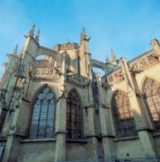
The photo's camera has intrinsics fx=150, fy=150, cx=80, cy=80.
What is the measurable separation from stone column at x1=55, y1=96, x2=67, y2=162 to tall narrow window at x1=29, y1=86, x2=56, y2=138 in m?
0.93

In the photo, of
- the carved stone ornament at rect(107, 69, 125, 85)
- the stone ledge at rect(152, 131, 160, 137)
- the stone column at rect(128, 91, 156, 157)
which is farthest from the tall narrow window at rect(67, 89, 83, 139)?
the stone ledge at rect(152, 131, 160, 137)

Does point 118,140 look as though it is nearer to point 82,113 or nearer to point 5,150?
point 82,113

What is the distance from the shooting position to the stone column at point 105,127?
34.1 ft

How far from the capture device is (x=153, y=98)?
35.2ft

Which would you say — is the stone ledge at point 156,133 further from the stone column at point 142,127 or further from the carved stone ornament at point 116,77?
the carved stone ornament at point 116,77

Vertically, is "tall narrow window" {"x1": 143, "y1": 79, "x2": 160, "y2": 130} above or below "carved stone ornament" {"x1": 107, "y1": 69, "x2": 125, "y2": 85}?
below

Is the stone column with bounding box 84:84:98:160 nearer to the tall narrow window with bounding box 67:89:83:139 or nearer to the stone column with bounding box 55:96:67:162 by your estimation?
the tall narrow window with bounding box 67:89:83:139

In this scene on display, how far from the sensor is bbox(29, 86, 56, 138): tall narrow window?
10539 millimetres

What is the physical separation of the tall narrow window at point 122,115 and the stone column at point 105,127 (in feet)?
2.06

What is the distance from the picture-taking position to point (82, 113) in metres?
12.4

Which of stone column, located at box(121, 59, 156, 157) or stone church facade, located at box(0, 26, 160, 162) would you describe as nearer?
stone column, located at box(121, 59, 156, 157)

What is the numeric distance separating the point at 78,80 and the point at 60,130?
5.59 meters

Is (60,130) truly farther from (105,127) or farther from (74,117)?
(105,127)

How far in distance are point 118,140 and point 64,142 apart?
4025mm
